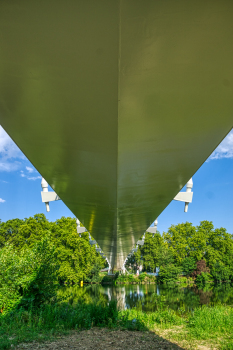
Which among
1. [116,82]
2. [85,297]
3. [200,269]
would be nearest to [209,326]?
[116,82]

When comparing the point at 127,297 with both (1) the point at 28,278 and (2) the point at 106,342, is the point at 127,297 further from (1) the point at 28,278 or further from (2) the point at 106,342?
(2) the point at 106,342

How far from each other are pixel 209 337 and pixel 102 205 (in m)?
5.32

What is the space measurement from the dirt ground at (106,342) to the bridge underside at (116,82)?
4.62 meters

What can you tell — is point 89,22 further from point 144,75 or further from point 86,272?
point 86,272

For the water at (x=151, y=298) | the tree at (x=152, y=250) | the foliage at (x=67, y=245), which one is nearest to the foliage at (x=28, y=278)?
the water at (x=151, y=298)

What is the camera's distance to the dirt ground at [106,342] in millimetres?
5551

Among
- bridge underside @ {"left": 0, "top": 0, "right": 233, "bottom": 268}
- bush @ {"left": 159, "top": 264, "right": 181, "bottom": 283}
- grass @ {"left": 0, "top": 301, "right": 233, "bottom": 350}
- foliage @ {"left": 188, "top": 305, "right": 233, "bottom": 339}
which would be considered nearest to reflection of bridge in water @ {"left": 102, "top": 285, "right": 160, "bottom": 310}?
grass @ {"left": 0, "top": 301, "right": 233, "bottom": 350}

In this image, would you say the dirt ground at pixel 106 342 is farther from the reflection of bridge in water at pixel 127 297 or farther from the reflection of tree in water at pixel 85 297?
the reflection of bridge in water at pixel 127 297

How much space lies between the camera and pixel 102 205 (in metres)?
4.94

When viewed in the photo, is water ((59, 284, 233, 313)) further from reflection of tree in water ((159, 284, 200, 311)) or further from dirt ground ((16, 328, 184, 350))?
dirt ground ((16, 328, 184, 350))

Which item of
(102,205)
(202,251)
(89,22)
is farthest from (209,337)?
(202,251)

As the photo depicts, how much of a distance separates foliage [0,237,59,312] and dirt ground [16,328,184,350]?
9.54 feet

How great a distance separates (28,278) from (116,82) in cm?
920

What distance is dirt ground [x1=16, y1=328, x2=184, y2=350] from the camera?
219 inches
